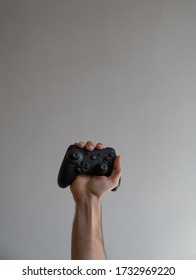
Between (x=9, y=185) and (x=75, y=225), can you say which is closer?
(x=75, y=225)

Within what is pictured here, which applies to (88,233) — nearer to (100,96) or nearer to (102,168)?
(102,168)

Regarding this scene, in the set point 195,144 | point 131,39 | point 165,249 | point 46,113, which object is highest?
point 131,39

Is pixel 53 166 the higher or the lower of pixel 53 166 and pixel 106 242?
the higher

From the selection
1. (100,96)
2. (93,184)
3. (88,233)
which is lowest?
(88,233)

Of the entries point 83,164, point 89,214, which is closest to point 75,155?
point 83,164

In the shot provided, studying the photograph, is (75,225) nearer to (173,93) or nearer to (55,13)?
(173,93)

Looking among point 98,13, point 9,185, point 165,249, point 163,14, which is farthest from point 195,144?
point 9,185

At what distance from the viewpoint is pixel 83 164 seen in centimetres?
79

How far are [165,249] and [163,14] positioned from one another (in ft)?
3.43

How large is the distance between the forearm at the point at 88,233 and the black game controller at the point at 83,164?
0.25 ft

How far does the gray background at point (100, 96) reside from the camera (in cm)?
127

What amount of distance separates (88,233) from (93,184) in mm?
139

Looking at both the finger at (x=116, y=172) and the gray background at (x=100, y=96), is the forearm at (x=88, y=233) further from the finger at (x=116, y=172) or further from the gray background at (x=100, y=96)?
the gray background at (x=100, y=96)

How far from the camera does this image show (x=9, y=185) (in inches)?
50.4
